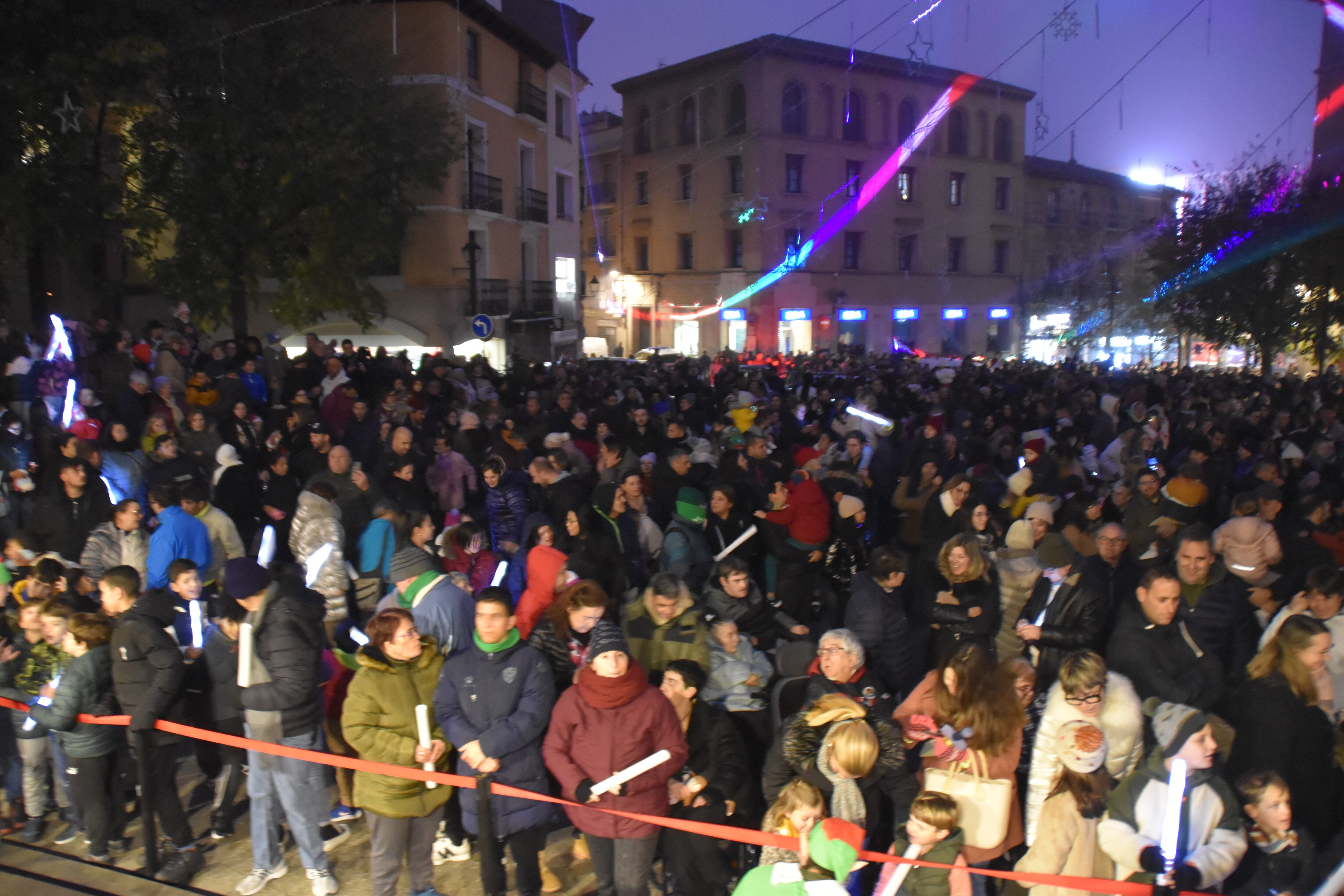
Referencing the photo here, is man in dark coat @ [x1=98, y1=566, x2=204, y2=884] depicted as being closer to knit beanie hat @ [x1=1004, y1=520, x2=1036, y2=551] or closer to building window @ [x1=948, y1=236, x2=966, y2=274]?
knit beanie hat @ [x1=1004, y1=520, x2=1036, y2=551]

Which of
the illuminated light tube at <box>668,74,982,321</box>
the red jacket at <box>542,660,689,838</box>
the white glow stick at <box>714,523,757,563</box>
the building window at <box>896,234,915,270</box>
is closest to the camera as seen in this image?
the red jacket at <box>542,660,689,838</box>

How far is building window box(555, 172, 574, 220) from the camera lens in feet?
101

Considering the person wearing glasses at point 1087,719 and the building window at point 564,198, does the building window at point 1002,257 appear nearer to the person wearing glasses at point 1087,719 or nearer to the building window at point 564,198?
the building window at point 564,198

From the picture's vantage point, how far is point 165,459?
24.2 ft

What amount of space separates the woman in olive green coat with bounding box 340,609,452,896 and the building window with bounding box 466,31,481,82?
22291 millimetres

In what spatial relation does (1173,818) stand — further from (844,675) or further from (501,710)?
(501,710)

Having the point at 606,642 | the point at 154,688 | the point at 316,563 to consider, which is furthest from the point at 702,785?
the point at 316,563

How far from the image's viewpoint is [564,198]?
31.5 meters

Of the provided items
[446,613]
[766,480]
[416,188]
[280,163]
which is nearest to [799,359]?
[416,188]

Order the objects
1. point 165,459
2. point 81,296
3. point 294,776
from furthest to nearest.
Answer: point 81,296, point 165,459, point 294,776

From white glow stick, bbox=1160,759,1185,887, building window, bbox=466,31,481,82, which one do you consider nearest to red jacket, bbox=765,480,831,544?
white glow stick, bbox=1160,759,1185,887

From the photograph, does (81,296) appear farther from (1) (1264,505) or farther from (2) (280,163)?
(1) (1264,505)

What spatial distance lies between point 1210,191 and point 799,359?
35.8 ft

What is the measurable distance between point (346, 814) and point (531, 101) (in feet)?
84.7
